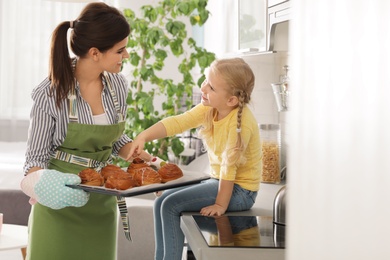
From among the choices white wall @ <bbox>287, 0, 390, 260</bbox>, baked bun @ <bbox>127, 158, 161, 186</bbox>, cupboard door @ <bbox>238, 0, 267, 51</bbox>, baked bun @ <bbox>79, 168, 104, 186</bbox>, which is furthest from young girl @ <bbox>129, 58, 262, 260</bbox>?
white wall @ <bbox>287, 0, 390, 260</bbox>

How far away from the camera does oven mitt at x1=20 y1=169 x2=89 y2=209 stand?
71.5 inches

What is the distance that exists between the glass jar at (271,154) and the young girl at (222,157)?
0.85 meters

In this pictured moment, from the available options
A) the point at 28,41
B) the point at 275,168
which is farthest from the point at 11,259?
the point at 275,168

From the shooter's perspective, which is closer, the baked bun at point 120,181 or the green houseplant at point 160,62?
Result: the baked bun at point 120,181

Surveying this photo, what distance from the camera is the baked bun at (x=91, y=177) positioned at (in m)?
1.85

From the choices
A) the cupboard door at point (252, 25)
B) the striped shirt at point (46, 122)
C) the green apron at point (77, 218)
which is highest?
the cupboard door at point (252, 25)

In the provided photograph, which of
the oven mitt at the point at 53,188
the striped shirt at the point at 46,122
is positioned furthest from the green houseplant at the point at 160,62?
the oven mitt at the point at 53,188

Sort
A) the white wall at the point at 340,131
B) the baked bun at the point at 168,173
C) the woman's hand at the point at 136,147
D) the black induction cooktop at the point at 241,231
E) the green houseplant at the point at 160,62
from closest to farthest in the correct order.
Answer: the white wall at the point at 340,131
the black induction cooktop at the point at 241,231
the baked bun at the point at 168,173
the woman's hand at the point at 136,147
the green houseplant at the point at 160,62

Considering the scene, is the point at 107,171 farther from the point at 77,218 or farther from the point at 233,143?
the point at 233,143

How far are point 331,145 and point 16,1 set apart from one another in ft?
14.9

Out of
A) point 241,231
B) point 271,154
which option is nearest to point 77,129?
point 241,231

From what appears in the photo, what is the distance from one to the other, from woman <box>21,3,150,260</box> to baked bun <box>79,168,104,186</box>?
30mm

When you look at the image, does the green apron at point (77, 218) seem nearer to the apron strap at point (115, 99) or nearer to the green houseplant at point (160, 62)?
the apron strap at point (115, 99)

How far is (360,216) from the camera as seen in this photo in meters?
0.62
